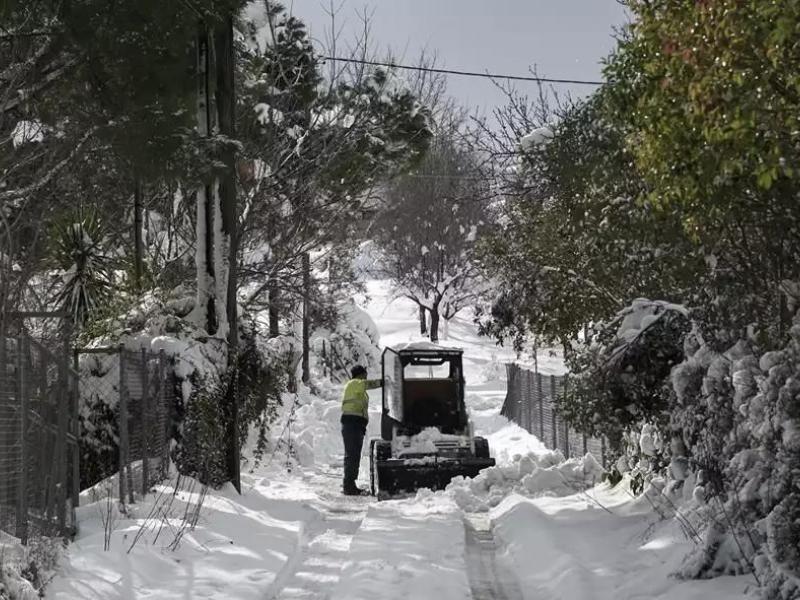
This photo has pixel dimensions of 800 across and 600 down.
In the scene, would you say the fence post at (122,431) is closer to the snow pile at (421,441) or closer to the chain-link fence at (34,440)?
the chain-link fence at (34,440)

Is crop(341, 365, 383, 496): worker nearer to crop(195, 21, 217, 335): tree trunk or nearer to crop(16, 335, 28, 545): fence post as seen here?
crop(195, 21, 217, 335): tree trunk

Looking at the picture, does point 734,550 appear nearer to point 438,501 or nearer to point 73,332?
point 438,501

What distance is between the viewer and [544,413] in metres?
21.3

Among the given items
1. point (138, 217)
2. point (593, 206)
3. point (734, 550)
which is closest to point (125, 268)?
point (138, 217)

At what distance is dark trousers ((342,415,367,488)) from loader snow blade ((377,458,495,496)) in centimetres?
85

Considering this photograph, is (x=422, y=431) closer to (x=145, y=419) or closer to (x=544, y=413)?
(x=544, y=413)

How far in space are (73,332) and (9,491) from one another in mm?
8111

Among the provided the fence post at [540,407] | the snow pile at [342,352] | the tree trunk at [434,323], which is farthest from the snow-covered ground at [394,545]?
the tree trunk at [434,323]

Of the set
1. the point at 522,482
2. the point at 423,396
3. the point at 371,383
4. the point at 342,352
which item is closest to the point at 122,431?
the point at 522,482

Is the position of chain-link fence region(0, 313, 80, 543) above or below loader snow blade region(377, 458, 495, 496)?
above

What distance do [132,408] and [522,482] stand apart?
5.18 metres

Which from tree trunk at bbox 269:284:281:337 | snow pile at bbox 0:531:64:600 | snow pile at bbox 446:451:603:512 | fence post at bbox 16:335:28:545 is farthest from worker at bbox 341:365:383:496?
tree trunk at bbox 269:284:281:337

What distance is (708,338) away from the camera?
362 inches

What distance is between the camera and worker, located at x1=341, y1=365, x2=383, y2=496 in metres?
15.8
